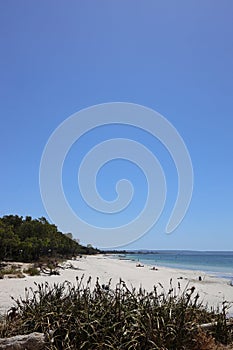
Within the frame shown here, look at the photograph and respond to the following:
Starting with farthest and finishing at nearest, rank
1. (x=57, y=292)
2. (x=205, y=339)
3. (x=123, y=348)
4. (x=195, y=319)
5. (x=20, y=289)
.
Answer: (x=20, y=289), (x=57, y=292), (x=195, y=319), (x=205, y=339), (x=123, y=348)

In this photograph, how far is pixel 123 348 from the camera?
5.71 metres

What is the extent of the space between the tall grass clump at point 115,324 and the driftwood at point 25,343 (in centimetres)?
14

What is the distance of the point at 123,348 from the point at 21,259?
1362 inches

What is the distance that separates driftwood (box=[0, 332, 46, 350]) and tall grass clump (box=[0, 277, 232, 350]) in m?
0.14

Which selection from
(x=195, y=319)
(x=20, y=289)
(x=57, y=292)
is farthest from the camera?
(x=20, y=289)

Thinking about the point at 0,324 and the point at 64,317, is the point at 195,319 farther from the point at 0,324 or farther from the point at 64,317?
the point at 0,324

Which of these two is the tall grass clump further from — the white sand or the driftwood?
the white sand

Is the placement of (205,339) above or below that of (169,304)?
below

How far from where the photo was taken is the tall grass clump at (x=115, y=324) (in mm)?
5859

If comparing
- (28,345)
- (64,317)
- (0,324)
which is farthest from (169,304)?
(0,324)

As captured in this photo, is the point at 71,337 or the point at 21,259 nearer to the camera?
the point at 71,337

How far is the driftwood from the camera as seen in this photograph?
226 inches

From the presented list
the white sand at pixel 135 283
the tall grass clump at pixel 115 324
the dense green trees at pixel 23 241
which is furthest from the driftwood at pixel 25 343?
the dense green trees at pixel 23 241

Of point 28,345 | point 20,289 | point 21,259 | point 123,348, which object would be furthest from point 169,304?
point 21,259
